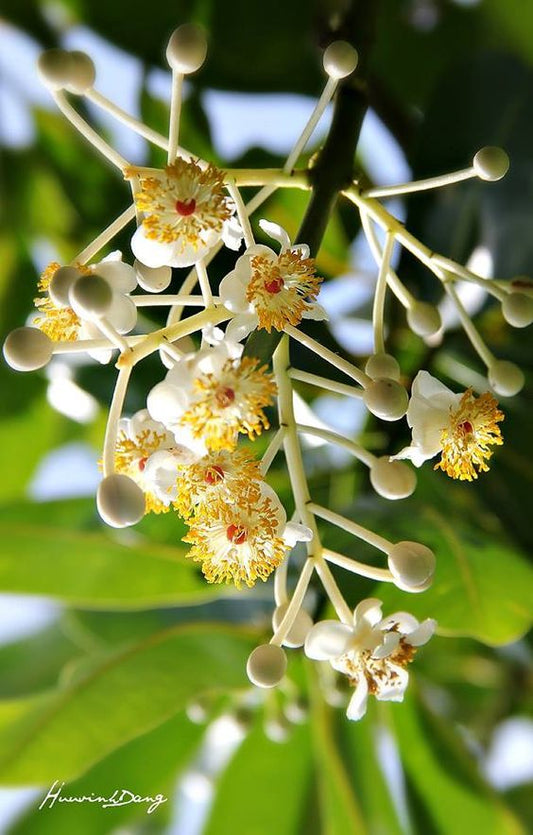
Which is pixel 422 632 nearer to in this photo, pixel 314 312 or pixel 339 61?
pixel 314 312

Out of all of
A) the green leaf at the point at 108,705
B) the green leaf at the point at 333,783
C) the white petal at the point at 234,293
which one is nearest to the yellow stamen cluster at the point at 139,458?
the white petal at the point at 234,293

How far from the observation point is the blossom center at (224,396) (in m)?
0.50

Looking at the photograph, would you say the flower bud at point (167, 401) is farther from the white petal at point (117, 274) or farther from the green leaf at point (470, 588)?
the green leaf at point (470, 588)

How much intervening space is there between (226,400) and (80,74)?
205 millimetres

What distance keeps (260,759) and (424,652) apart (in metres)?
0.27

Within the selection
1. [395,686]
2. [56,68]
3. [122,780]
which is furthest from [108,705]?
[56,68]

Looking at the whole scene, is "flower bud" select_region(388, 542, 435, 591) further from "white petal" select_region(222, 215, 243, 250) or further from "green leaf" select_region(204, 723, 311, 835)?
"green leaf" select_region(204, 723, 311, 835)

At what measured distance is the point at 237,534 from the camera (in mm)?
547

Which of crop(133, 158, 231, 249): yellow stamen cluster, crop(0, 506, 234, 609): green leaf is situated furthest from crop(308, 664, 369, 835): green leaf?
crop(133, 158, 231, 249): yellow stamen cluster

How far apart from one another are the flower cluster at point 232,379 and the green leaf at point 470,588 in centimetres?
18

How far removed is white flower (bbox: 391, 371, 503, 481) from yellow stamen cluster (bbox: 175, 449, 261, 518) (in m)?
0.10

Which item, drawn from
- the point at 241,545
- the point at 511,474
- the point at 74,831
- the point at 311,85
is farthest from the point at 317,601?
the point at 311,85

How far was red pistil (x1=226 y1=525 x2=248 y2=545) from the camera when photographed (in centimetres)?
54

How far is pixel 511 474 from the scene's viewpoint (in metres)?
1.09
